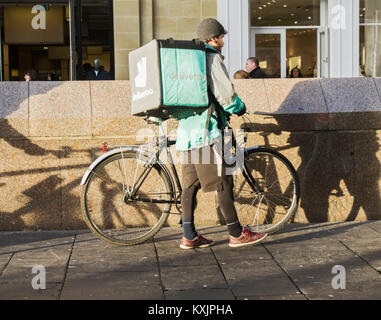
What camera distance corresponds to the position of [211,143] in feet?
18.3

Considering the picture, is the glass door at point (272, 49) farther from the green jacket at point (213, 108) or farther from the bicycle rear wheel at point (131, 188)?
the green jacket at point (213, 108)

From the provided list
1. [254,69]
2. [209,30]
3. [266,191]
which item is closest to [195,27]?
[254,69]

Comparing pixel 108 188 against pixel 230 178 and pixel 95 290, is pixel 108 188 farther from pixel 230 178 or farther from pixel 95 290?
pixel 95 290

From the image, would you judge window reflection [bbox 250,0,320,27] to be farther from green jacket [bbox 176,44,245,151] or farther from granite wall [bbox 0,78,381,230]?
green jacket [bbox 176,44,245,151]

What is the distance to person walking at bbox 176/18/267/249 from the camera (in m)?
5.53

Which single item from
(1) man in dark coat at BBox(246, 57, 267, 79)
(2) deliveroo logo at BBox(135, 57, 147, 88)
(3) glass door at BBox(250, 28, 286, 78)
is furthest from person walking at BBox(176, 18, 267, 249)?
(3) glass door at BBox(250, 28, 286, 78)

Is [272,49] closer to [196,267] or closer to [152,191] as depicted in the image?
[152,191]

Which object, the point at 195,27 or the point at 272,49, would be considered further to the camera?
the point at 272,49

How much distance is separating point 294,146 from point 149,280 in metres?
2.47

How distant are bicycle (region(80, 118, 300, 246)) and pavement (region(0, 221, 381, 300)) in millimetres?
188

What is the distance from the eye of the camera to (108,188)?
645cm

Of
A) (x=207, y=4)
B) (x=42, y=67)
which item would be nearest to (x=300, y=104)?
(x=207, y=4)

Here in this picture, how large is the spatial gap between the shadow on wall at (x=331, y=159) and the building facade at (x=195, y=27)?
8830 mm

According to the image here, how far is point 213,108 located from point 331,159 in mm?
1761
